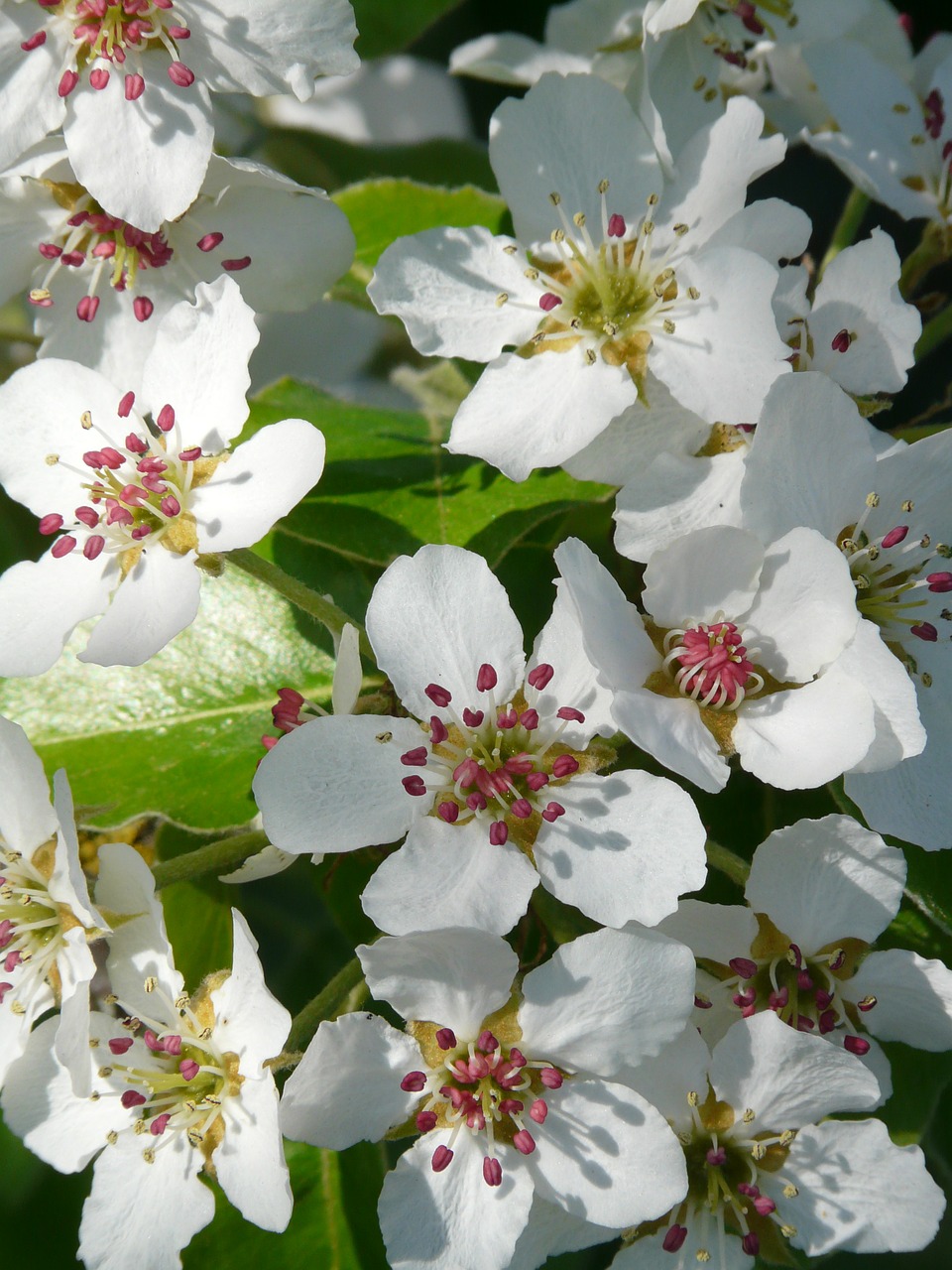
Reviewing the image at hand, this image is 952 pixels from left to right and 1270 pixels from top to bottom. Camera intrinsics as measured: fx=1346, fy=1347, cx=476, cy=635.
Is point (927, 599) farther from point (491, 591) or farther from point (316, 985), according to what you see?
point (316, 985)

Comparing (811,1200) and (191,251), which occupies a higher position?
(191,251)

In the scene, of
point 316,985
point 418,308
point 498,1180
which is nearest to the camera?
point 498,1180

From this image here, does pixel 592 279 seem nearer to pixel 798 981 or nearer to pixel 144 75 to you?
pixel 144 75

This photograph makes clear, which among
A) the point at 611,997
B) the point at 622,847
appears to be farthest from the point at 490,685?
the point at 611,997

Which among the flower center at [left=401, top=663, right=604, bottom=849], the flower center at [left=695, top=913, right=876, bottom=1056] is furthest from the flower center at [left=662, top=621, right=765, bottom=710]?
the flower center at [left=695, top=913, right=876, bottom=1056]

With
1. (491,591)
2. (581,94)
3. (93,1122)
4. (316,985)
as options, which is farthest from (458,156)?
(93,1122)

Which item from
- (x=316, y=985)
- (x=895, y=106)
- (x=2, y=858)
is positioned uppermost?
(x=895, y=106)

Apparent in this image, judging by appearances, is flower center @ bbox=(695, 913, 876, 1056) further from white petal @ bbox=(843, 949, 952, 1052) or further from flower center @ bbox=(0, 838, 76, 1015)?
flower center @ bbox=(0, 838, 76, 1015)

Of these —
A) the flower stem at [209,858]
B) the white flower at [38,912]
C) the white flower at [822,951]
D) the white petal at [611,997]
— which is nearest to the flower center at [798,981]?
the white flower at [822,951]
